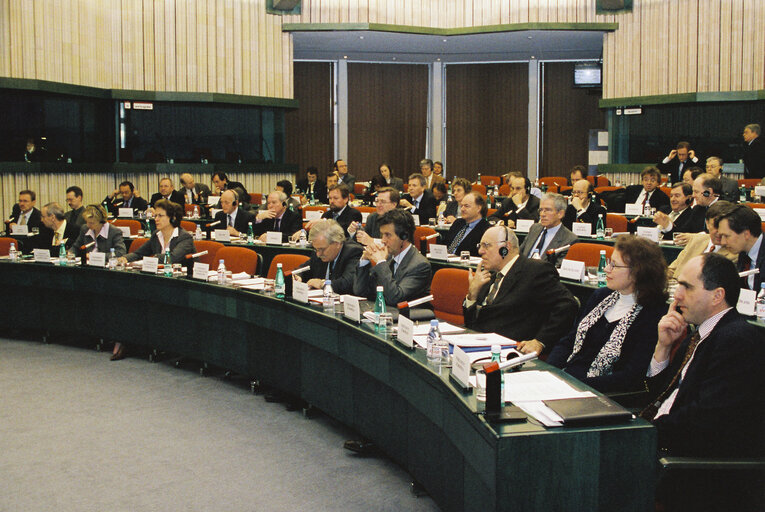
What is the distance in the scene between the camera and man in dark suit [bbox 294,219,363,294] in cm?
537

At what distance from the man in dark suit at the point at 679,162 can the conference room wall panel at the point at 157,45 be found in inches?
269

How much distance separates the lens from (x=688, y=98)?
42.2 feet

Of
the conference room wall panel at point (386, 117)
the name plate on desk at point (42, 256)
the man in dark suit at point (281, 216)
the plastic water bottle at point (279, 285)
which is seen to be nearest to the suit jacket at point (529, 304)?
the plastic water bottle at point (279, 285)

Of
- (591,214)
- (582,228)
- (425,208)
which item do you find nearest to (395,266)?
(582,228)

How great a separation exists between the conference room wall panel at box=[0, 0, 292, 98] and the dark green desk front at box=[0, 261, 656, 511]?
19.8 feet

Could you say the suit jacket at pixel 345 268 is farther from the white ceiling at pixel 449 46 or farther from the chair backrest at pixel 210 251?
the white ceiling at pixel 449 46

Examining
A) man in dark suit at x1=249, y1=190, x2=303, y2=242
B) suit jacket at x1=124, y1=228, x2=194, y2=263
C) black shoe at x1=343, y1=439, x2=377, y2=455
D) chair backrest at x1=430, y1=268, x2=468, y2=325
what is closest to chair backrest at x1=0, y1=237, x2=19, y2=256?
suit jacket at x1=124, y1=228, x2=194, y2=263

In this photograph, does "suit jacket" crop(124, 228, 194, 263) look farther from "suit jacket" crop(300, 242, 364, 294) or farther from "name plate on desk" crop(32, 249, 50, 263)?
"suit jacket" crop(300, 242, 364, 294)

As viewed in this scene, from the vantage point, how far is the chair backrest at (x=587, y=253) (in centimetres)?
600

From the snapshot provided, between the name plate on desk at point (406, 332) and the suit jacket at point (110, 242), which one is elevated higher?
the suit jacket at point (110, 242)

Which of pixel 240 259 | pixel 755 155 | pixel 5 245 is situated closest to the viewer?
pixel 240 259

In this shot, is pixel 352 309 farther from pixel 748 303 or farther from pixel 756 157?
pixel 756 157

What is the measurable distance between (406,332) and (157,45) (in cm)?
1146

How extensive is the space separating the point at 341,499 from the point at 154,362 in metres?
3.31
